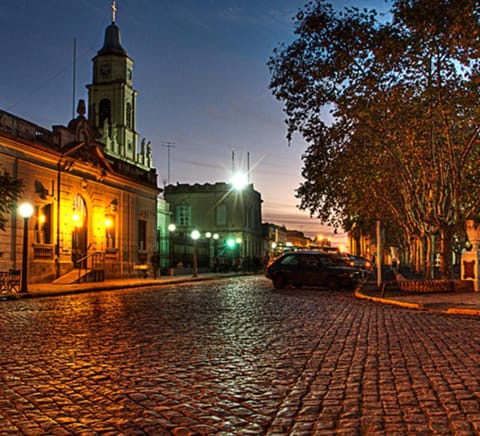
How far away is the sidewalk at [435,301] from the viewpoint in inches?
551

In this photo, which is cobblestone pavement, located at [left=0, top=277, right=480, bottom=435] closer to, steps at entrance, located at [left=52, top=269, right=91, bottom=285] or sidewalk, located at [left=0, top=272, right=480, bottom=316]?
sidewalk, located at [left=0, top=272, right=480, bottom=316]

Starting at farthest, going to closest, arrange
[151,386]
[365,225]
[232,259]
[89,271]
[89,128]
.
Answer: [232,259] → [365,225] → [89,128] → [89,271] → [151,386]

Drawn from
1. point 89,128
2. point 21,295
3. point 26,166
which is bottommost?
point 21,295

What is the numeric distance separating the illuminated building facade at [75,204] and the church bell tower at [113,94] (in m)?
29.5

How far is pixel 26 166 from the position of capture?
89.9ft

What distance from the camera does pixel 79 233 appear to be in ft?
107

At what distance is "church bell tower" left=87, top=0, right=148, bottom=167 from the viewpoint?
69.2 metres

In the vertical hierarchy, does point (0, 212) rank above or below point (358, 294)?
above

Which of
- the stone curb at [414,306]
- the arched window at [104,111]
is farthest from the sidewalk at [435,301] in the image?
the arched window at [104,111]

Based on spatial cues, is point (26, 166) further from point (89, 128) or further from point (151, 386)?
point (151, 386)

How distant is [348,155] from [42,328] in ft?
65.1

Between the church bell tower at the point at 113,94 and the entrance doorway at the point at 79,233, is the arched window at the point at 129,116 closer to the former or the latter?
the church bell tower at the point at 113,94

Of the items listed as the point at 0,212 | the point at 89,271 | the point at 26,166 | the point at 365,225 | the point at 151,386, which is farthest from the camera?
the point at 365,225

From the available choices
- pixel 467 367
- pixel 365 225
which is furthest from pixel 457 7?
pixel 365 225
